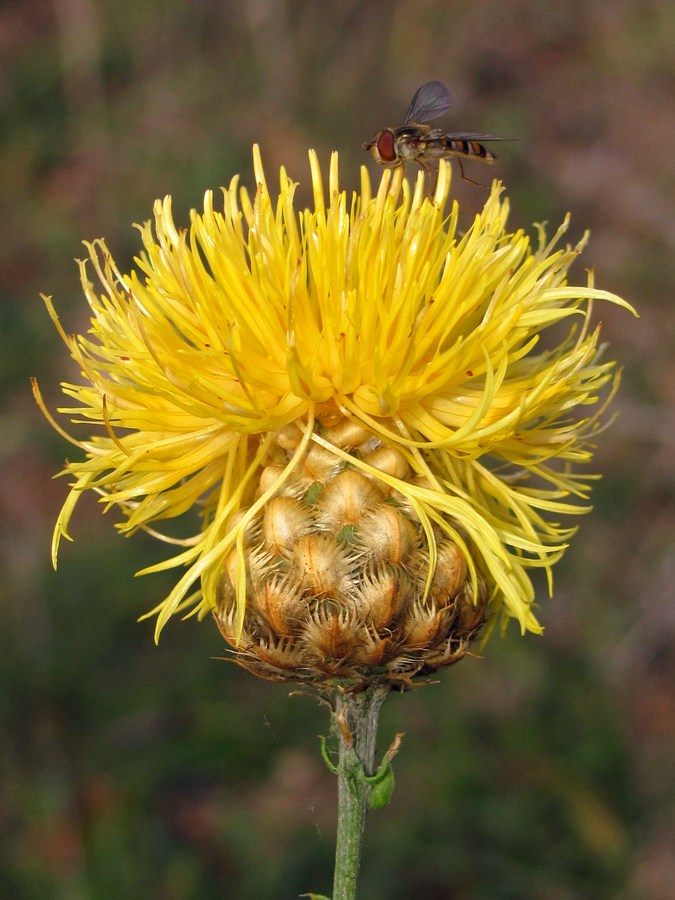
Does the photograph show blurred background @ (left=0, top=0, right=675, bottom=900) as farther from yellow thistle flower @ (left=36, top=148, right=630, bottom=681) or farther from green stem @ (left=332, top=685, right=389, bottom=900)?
yellow thistle flower @ (left=36, top=148, right=630, bottom=681)

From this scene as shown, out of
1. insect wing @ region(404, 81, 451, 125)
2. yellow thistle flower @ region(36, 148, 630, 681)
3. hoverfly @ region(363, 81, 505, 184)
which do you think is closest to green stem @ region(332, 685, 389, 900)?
yellow thistle flower @ region(36, 148, 630, 681)

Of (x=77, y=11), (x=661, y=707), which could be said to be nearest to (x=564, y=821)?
(x=661, y=707)

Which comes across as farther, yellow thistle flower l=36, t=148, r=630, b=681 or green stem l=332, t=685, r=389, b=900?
green stem l=332, t=685, r=389, b=900

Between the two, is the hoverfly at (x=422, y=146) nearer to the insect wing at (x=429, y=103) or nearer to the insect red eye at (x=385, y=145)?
the insect red eye at (x=385, y=145)

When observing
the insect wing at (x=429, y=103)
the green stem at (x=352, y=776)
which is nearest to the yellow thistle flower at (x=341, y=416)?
the green stem at (x=352, y=776)

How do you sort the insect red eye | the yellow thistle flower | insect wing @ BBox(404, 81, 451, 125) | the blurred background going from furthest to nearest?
the blurred background, insect wing @ BBox(404, 81, 451, 125), the insect red eye, the yellow thistle flower
